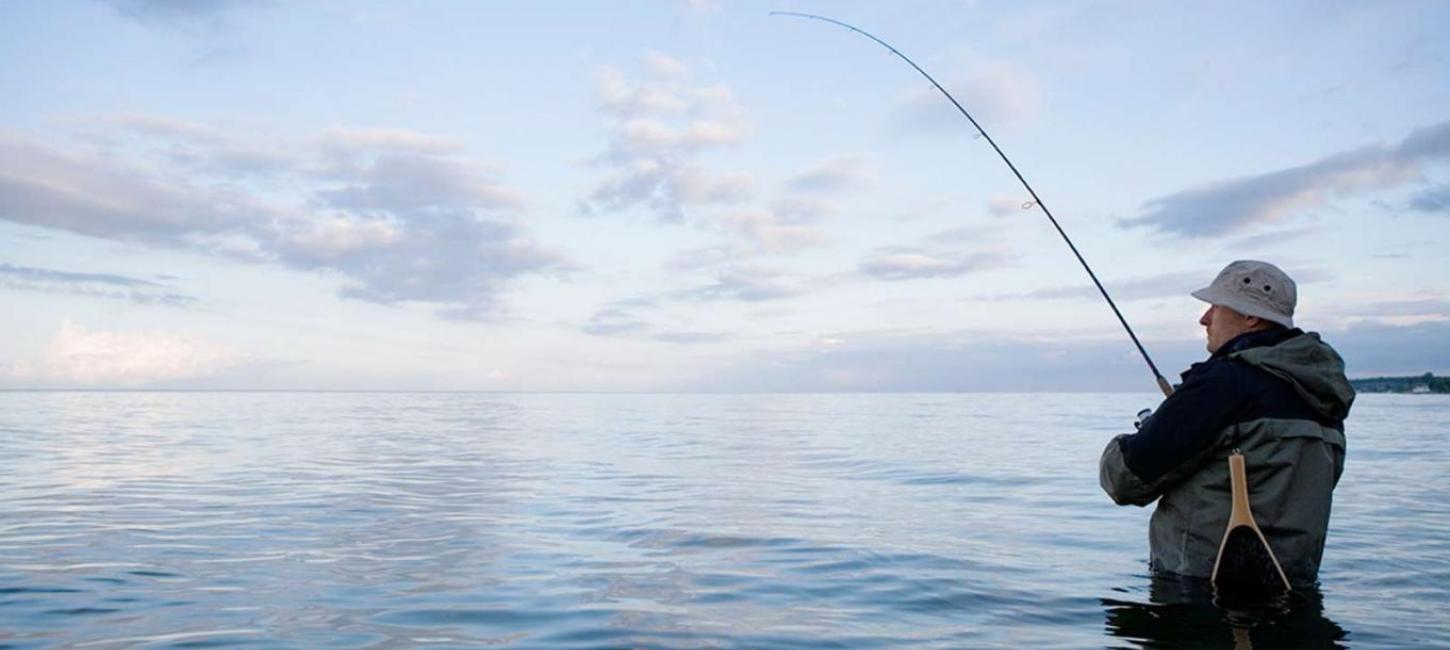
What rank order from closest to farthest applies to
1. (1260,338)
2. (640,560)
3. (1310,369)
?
1. (1310,369)
2. (1260,338)
3. (640,560)

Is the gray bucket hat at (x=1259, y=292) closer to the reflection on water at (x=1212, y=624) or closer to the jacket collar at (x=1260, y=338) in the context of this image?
the jacket collar at (x=1260, y=338)

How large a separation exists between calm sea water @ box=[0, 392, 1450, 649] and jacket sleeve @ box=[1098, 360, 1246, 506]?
856 millimetres

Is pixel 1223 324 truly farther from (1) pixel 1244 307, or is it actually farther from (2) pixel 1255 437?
(2) pixel 1255 437

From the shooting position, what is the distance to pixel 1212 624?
17.6 feet

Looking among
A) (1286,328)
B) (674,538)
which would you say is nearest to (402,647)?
(674,538)

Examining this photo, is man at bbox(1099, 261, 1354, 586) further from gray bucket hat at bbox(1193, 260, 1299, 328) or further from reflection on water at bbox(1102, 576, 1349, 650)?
reflection on water at bbox(1102, 576, 1349, 650)

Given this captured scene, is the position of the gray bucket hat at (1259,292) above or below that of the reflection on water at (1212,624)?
above

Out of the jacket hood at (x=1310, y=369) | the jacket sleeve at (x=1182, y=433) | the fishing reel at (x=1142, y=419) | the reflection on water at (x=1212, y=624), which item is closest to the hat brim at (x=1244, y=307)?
the jacket hood at (x=1310, y=369)

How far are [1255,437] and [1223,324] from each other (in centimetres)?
77

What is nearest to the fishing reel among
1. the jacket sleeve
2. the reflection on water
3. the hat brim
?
the jacket sleeve

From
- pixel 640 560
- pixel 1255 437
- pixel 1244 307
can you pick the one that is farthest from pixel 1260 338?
pixel 640 560

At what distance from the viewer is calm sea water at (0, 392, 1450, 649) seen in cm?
563

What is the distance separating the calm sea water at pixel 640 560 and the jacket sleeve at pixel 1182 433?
86cm

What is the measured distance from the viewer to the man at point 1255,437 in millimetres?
5074
